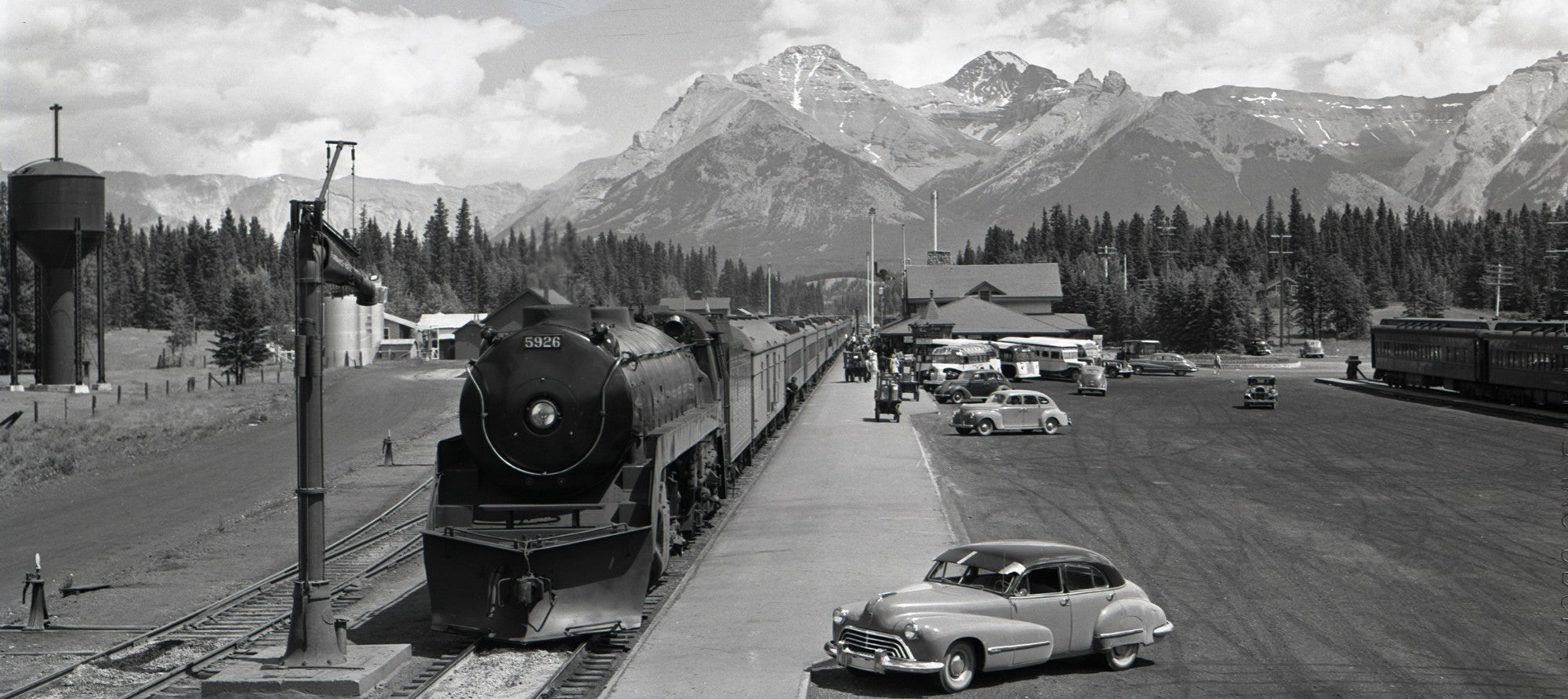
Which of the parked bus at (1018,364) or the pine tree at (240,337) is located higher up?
the pine tree at (240,337)

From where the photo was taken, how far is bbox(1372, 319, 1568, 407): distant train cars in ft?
171

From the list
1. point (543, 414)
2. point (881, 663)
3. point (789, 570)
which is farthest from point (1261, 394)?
point (881, 663)

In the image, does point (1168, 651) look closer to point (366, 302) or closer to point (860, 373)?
point (366, 302)

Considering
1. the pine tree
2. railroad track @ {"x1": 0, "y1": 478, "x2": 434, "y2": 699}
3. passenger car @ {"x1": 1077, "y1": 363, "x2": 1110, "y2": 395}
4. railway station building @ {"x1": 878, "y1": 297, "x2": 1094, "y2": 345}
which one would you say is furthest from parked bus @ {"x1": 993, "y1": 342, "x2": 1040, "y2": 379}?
railroad track @ {"x1": 0, "y1": 478, "x2": 434, "y2": 699}

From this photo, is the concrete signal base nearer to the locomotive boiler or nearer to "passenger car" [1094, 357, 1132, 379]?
the locomotive boiler

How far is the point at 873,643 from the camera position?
1355 centimetres

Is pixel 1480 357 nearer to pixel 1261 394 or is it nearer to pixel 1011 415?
pixel 1261 394

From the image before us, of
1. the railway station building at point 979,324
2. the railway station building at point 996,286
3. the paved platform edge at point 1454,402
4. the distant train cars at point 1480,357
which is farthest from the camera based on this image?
the railway station building at point 996,286

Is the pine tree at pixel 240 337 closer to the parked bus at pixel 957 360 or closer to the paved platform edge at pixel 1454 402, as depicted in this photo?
the parked bus at pixel 957 360

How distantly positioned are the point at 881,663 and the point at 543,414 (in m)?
5.13

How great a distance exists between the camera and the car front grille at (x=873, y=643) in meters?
13.4

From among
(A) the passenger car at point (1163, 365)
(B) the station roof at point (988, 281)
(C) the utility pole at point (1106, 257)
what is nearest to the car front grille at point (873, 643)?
(A) the passenger car at point (1163, 365)

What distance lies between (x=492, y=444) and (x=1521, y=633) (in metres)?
13.0

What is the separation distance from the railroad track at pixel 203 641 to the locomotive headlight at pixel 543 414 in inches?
164
